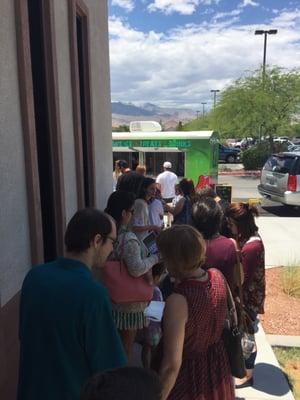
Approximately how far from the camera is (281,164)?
12.0 metres

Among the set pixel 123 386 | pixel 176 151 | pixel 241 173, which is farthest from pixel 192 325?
pixel 241 173

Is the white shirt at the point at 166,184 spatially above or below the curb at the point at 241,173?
above

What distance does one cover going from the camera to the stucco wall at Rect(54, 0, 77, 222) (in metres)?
3.95

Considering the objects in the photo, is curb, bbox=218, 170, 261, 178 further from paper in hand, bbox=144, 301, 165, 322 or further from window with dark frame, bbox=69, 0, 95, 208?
paper in hand, bbox=144, 301, 165, 322

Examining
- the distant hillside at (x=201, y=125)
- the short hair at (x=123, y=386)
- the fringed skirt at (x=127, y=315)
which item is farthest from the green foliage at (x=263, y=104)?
the short hair at (x=123, y=386)

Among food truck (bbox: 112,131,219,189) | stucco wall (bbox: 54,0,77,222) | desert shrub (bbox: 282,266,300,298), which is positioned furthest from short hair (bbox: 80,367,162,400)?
food truck (bbox: 112,131,219,189)

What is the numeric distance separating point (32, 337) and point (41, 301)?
6.3 inches

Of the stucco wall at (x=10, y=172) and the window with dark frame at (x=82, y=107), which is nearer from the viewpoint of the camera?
the stucco wall at (x=10, y=172)

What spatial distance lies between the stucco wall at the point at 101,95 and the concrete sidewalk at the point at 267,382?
2.95 metres

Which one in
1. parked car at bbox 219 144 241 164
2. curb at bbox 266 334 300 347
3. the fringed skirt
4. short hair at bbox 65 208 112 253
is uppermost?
short hair at bbox 65 208 112 253

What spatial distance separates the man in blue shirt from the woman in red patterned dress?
0.35m

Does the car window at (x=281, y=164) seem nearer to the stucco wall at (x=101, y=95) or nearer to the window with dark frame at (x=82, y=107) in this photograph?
the stucco wall at (x=101, y=95)

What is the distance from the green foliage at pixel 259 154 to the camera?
84.5 feet

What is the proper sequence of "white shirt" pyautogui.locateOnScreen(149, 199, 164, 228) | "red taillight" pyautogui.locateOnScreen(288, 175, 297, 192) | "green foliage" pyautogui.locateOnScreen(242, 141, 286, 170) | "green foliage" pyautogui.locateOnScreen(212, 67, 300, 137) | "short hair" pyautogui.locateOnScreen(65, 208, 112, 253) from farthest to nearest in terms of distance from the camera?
"green foliage" pyautogui.locateOnScreen(242, 141, 286, 170), "green foliage" pyautogui.locateOnScreen(212, 67, 300, 137), "red taillight" pyautogui.locateOnScreen(288, 175, 297, 192), "white shirt" pyautogui.locateOnScreen(149, 199, 164, 228), "short hair" pyautogui.locateOnScreen(65, 208, 112, 253)
